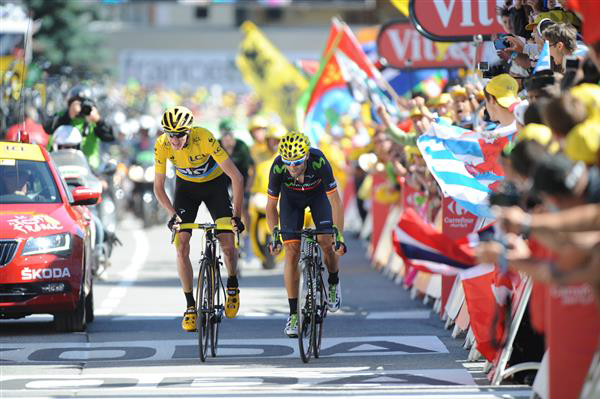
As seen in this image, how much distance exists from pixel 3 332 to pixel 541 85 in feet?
20.2

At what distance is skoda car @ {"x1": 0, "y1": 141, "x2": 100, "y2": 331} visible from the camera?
13.1 meters

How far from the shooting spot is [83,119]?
1795cm

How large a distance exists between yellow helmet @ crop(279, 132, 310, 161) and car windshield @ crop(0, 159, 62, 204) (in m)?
2.90

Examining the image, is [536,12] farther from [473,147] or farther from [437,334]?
[437,334]

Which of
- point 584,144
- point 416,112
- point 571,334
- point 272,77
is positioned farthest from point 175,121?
point 272,77

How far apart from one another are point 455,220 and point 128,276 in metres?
7.28

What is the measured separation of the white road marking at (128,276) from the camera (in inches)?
650

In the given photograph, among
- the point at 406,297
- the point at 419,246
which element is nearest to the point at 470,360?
the point at 419,246

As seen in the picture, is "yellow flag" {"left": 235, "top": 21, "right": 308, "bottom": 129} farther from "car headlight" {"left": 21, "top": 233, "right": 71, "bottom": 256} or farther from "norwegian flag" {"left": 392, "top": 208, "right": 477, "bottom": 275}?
"norwegian flag" {"left": 392, "top": 208, "right": 477, "bottom": 275}

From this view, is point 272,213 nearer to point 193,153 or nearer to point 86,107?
point 193,153

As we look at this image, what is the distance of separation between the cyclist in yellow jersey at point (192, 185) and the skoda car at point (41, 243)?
1.10m

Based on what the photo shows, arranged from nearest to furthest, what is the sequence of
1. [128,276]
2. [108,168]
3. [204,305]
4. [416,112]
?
[204,305] < [416,112] < [108,168] < [128,276]

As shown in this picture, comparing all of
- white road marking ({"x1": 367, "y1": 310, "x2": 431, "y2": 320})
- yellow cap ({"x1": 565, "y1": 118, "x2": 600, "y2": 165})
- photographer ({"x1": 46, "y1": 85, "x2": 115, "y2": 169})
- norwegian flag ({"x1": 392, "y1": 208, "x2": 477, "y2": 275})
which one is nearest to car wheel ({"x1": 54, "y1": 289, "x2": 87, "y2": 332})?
white road marking ({"x1": 367, "y1": 310, "x2": 431, "y2": 320})

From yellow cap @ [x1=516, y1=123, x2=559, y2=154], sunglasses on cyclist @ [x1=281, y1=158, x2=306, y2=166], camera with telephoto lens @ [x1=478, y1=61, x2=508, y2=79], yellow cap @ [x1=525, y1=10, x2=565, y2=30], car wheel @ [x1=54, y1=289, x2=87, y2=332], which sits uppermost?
yellow cap @ [x1=525, y1=10, x2=565, y2=30]
